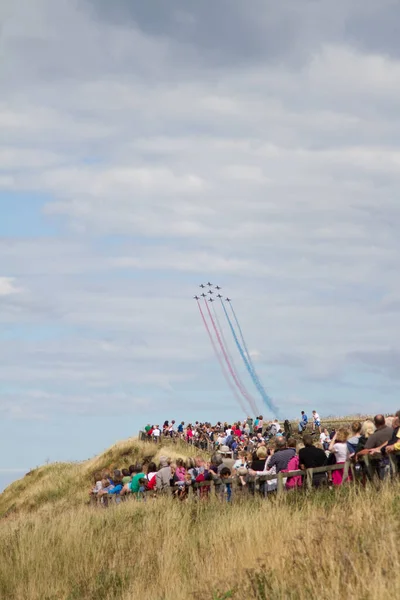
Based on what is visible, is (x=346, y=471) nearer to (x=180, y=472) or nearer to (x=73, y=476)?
(x=180, y=472)

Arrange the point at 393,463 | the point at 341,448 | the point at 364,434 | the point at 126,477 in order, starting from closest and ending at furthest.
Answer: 1. the point at 393,463
2. the point at 341,448
3. the point at 364,434
4. the point at 126,477

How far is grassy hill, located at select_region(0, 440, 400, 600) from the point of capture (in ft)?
27.3

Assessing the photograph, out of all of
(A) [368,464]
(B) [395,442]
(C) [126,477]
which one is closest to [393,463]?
(B) [395,442]

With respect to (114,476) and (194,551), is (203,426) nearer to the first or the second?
(114,476)

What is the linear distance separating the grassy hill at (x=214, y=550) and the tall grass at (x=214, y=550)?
16 millimetres

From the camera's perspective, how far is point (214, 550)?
11352 mm

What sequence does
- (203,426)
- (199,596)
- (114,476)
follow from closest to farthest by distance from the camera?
1. (199,596)
2. (114,476)
3. (203,426)

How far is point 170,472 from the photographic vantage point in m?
18.0

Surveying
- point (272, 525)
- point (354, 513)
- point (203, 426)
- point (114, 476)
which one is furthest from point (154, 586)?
point (203, 426)

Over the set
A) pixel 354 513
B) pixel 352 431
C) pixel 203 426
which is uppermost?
pixel 203 426

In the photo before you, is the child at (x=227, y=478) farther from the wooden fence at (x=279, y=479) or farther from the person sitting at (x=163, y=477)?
the person sitting at (x=163, y=477)

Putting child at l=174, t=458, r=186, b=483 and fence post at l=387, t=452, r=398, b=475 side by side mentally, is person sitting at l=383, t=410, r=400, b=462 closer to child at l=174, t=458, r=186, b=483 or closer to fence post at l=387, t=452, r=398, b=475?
fence post at l=387, t=452, r=398, b=475

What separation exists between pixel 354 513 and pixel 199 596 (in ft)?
6.63

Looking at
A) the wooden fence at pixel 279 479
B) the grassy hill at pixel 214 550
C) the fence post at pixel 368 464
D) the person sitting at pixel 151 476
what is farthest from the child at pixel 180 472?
the fence post at pixel 368 464
